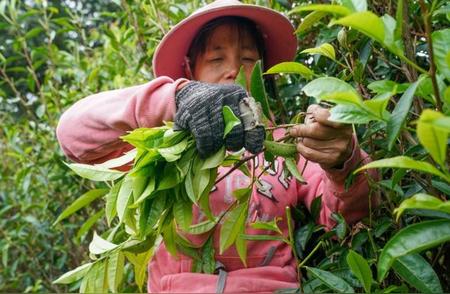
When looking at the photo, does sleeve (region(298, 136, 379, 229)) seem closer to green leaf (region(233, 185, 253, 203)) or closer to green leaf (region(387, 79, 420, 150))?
green leaf (region(233, 185, 253, 203))

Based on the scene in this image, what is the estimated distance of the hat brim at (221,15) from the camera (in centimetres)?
128

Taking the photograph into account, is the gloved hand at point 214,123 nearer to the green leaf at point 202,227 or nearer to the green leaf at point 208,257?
the green leaf at point 202,227

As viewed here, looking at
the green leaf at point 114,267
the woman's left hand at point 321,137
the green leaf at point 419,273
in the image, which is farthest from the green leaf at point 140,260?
the green leaf at point 419,273

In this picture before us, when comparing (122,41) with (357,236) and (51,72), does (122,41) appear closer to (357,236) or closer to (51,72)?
(51,72)

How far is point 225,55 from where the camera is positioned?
128 centimetres

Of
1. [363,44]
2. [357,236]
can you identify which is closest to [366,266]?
[357,236]

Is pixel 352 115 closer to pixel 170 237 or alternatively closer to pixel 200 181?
pixel 200 181

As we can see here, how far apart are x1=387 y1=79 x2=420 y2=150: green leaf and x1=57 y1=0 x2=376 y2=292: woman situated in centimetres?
19

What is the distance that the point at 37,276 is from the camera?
2.35m

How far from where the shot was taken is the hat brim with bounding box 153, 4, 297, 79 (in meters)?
1.28

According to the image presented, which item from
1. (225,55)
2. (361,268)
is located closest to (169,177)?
(361,268)

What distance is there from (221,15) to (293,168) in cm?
56

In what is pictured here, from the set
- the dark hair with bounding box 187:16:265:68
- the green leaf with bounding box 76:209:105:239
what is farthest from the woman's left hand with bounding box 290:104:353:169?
the green leaf with bounding box 76:209:105:239

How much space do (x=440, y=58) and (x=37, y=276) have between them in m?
2.12
